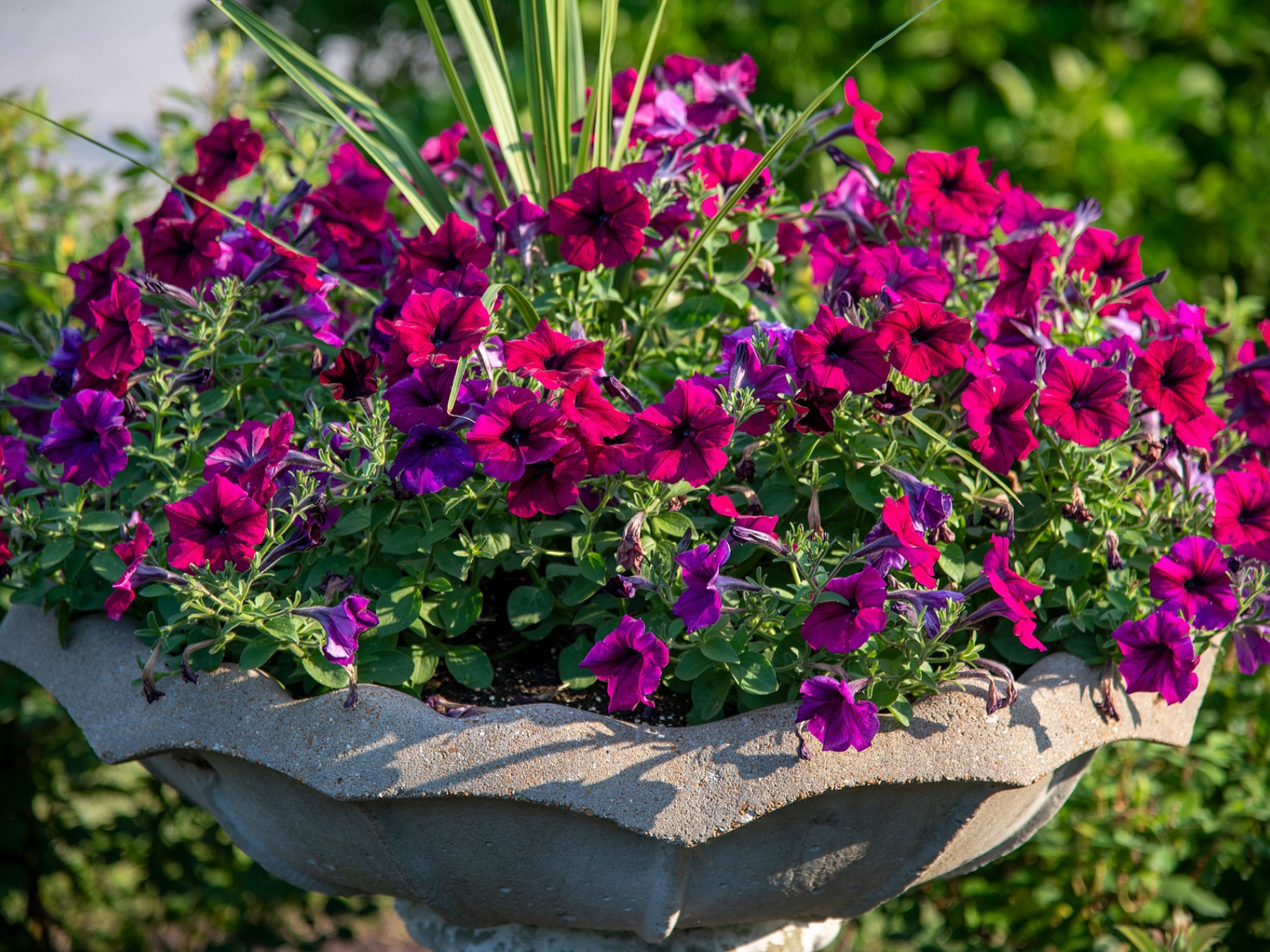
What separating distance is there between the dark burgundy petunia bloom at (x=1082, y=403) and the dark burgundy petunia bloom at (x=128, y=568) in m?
0.95

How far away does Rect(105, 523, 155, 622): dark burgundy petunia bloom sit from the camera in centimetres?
108

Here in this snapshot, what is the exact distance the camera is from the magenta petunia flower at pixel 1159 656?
110 cm

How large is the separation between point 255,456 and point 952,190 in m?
0.95

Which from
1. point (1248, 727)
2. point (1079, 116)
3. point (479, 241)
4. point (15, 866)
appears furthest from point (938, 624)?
point (1079, 116)

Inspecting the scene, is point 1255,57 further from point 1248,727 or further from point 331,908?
point 331,908

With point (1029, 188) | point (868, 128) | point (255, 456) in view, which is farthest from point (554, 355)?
point (1029, 188)

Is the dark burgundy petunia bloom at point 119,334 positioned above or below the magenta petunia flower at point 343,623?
above

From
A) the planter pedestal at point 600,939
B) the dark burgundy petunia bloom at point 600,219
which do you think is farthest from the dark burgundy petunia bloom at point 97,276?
the planter pedestal at point 600,939

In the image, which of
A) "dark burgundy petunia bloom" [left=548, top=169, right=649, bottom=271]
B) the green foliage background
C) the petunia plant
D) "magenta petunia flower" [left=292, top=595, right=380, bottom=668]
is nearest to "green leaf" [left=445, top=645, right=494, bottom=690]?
the petunia plant

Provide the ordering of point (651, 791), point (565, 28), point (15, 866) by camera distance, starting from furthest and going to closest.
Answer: point (15, 866) → point (565, 28) → point (651, 791)

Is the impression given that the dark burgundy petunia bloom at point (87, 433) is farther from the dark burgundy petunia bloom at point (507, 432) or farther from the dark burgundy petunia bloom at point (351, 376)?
the dark burgundy petunia bloom at point (507, 432)

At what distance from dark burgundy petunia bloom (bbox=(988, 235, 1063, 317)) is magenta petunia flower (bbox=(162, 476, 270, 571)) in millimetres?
925

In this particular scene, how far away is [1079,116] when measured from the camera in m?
3.06

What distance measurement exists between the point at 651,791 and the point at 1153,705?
2.04ft
